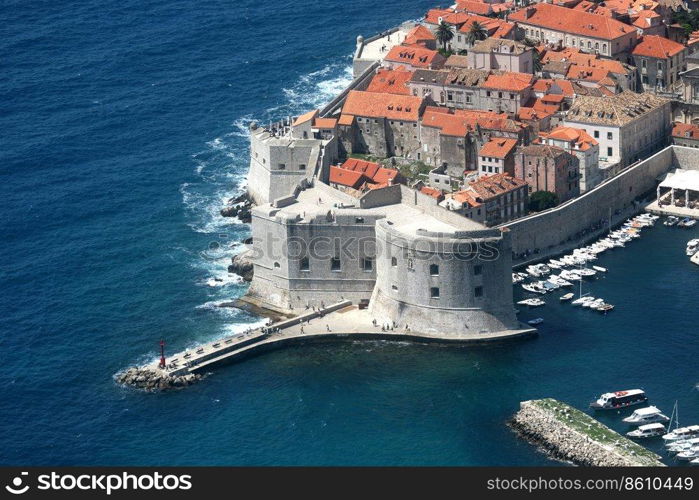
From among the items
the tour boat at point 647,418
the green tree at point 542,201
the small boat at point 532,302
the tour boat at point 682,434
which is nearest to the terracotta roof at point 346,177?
the green tree at point 542,201

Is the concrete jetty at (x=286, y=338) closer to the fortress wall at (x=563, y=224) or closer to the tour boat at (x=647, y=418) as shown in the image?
the fortress wall at (x=563, y=224)

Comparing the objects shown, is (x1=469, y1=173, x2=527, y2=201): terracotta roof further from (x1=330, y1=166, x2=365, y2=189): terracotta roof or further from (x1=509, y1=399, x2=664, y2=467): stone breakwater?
(x1=509, y1=399, x2=664, y2=467): stone breakwater

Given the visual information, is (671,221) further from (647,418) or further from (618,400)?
(647,418)

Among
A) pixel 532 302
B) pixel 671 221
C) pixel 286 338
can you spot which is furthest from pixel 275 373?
pixel 671 221

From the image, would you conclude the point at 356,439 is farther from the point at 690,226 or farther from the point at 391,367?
the point at 690,226

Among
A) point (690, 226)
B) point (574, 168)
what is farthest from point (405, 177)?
point (690, 226)
